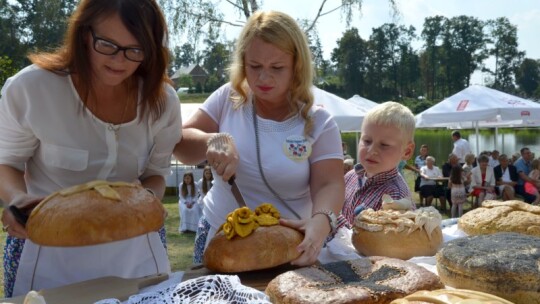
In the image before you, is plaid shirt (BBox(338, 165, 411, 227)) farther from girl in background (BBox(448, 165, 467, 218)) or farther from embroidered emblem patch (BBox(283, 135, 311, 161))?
girl in background (BBox(448, 165, 467, 218))

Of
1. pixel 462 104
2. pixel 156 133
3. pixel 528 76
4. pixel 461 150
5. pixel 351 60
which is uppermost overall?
pixel 351 60

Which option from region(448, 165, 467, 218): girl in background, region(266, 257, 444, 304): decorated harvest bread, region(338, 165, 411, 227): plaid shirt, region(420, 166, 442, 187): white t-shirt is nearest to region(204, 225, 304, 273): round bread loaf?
region(266, 257, 444, 304): decorated harvest bread

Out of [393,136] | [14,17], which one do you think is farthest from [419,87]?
[393,136]

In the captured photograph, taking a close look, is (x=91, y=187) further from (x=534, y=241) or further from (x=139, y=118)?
(x=534, y=241)

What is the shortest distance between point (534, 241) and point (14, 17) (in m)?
32.6

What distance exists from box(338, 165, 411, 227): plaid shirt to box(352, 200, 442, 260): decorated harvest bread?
0.24 metres

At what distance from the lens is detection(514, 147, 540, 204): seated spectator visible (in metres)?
10.7

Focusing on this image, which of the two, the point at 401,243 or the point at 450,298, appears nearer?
the point at 450,298

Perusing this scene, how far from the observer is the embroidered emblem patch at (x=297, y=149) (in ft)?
5.89

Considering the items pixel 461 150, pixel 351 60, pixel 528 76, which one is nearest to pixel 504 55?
pixel 528 76

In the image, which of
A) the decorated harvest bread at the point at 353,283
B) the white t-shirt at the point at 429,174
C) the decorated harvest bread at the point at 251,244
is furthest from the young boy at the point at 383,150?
the white t-shirt at the point at 429,174

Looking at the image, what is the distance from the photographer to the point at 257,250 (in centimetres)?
149

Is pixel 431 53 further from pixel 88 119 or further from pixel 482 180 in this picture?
pixel 88 119

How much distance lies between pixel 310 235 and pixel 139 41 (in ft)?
2.54
